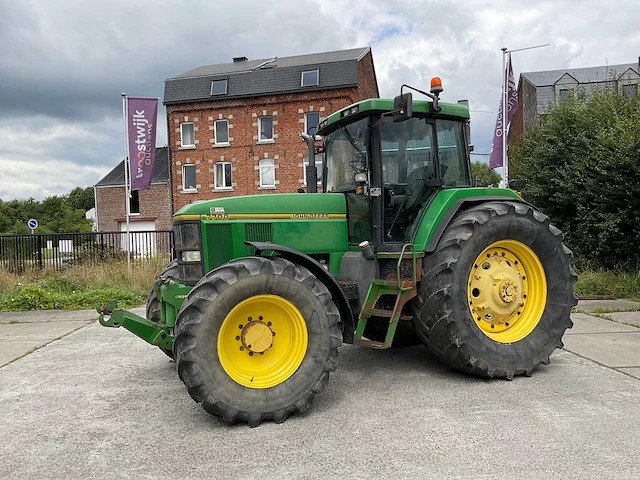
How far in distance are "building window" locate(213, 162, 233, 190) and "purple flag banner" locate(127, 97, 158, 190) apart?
12994mm

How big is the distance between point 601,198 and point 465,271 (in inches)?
276

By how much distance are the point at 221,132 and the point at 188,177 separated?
2.97 meters

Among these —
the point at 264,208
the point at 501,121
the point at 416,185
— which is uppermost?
the point at 501,121

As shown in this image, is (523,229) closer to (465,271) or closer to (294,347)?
(465,271)

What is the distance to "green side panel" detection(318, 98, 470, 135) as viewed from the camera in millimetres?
4375

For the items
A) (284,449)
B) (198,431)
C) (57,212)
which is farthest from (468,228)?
(57,212)

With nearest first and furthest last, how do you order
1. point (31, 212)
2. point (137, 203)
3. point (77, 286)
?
point (77, 286) → point (137, 203) → point (31, 212)

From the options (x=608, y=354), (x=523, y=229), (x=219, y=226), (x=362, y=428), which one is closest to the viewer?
(x=362, y=428)

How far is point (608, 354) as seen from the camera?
5.16 m

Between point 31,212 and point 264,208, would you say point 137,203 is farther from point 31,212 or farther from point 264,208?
point 31,212

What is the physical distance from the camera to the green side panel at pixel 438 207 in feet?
14.3

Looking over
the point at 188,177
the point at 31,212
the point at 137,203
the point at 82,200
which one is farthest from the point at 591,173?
the point at 82,200

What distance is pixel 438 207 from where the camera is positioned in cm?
448

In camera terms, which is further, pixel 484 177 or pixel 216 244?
pixel 484 177
